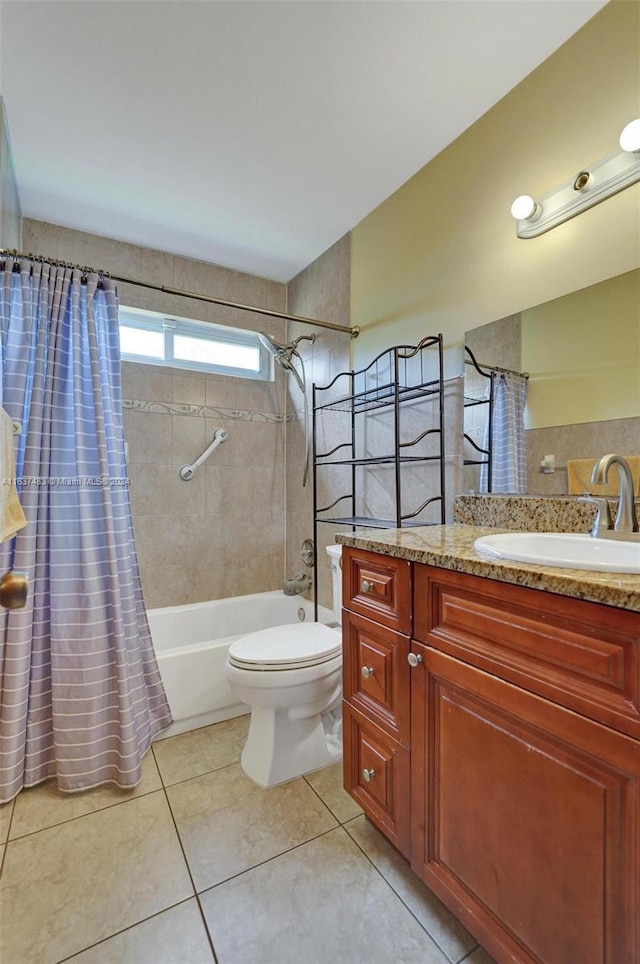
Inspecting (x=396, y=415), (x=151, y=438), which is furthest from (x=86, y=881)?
(x=151, y=438)

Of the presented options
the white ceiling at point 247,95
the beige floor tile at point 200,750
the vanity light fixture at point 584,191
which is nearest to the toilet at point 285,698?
the beige floor tile at point 200,750

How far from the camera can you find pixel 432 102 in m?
1.44

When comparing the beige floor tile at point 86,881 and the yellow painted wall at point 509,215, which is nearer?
the beige floor tile at point 86,881

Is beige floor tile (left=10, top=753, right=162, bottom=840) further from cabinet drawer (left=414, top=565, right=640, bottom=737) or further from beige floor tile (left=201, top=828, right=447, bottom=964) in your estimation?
cabinet drawer (left=414, top=565, right=640, bottom=737)

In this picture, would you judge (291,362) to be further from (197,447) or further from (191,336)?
(197,447)

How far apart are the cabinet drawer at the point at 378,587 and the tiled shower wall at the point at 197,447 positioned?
1454 mm

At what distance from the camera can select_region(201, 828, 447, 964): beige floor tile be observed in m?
0.93

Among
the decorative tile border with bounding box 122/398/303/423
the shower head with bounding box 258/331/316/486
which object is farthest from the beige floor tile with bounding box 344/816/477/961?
the decorative tile border with bounding box 122/398/303/423

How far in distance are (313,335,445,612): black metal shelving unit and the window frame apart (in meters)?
0.63

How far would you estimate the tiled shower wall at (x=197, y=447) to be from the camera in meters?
2.26

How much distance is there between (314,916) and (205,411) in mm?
2185

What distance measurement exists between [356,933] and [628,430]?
142cm

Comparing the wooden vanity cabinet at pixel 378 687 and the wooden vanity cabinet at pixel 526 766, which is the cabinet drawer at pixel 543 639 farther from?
the wooden vanity cabinet at pixel 378 687

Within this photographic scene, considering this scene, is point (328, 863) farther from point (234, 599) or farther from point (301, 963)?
point (234, 599)
